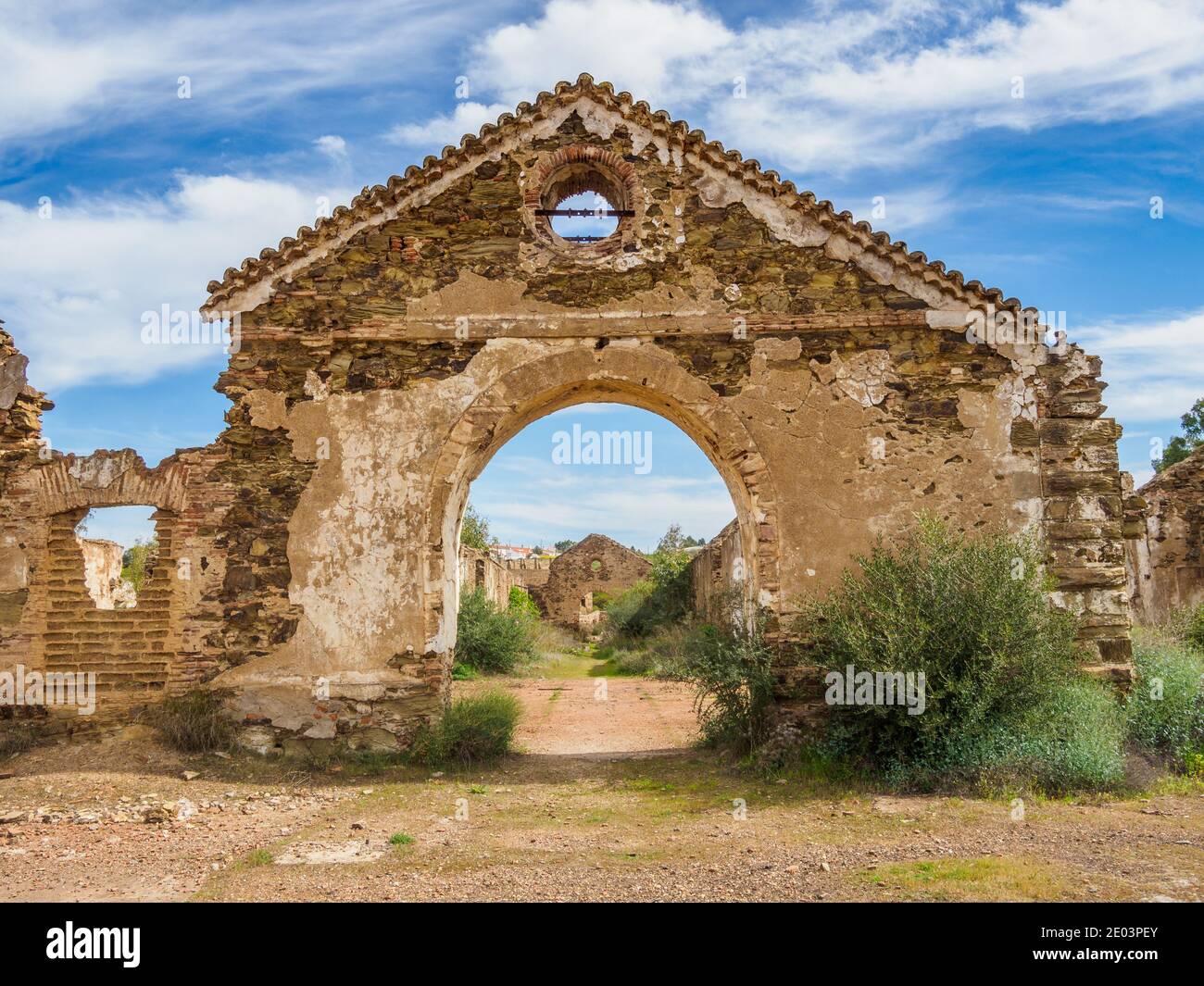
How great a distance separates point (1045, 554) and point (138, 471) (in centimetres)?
936

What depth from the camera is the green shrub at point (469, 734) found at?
28.9ft

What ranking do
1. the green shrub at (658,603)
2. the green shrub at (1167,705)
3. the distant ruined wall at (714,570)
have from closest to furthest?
the green shrub at (1167,705), the distant ruined wall at (714,570), the green shrub at (658,603)

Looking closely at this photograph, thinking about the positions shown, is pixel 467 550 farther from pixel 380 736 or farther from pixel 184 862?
pixel 184 862

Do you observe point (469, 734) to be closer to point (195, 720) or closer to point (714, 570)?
point (195, 720)

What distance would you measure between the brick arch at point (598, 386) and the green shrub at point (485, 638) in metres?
9.93

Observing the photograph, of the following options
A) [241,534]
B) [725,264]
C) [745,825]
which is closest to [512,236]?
[725,264]

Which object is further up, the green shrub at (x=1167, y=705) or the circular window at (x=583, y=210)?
the circular window at (x=583, y=210)

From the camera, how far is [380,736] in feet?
29.1

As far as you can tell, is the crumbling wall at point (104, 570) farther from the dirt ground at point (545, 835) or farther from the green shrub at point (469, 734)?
the green shrub at point (469, 734)

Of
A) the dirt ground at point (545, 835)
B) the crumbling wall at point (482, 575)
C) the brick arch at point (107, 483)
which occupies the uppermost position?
the brick arch at point (107, 483)

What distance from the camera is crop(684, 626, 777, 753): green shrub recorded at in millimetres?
8672

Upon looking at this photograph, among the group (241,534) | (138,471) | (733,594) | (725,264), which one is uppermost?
(725,264)

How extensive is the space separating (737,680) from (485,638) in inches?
448

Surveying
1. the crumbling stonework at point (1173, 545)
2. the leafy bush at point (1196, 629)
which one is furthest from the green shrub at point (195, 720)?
the crumbling stonework at point (1173, 545)
